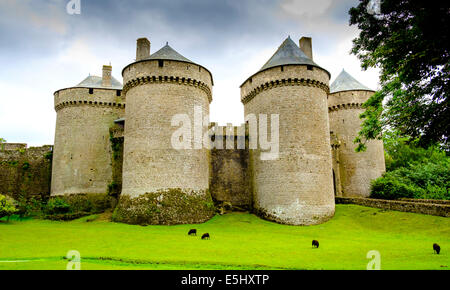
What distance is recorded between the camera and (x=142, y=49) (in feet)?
83.4

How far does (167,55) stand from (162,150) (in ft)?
22.2

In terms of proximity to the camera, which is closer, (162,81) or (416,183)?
(162,81)

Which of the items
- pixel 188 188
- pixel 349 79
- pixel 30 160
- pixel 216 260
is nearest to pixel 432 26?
pixel 216 260

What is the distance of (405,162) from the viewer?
1690 inches

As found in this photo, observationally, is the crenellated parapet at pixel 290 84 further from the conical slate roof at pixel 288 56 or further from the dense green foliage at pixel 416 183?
the dense green foliage at pixel 416 183

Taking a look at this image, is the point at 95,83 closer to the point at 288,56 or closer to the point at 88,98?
the point at 88,98

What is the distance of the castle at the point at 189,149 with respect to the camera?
872 inches

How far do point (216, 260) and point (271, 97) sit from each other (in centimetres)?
1568

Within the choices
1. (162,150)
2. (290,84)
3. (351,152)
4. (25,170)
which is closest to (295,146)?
(290,84)

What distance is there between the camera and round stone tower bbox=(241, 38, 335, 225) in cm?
2234

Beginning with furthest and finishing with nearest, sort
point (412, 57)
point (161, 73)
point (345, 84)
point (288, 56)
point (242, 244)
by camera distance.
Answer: point (345, 84), point (288, 56), point (161, 73), point (242, 244), point (412, 57)

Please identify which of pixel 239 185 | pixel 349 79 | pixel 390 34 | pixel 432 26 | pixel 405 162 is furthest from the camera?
pixel 405 162

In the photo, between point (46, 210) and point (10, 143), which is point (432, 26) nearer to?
point (46, 210)

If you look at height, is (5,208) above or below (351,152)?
below
